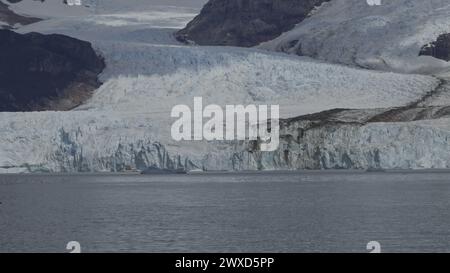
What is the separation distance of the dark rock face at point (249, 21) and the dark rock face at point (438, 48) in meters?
25.5

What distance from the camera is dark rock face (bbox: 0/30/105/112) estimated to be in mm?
98812

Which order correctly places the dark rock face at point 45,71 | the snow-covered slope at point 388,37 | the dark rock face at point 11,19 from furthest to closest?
1. the dark rock face at point 11,19
2. the dark rock face at point 45,71
3. the snow-covered slope at point 388,37

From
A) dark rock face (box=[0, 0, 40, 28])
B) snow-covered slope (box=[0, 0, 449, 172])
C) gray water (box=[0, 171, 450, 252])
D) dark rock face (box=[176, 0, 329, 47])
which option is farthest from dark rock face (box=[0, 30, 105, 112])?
gray water (box=[0, 171, 450, 252])

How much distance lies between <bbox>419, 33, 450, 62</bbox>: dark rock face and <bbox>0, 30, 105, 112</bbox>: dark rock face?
92.4 ft

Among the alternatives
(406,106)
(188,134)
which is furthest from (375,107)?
(188,134)

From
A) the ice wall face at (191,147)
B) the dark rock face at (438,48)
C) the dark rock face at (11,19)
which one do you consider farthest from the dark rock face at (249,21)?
the ice wall face at (191,147)

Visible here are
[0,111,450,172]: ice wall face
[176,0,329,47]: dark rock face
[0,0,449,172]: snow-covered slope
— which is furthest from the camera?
[176,0,329,47]: dark rock face

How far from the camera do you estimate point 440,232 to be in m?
34.7

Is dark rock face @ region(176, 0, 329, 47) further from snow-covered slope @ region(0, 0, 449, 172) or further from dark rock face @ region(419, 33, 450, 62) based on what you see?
dark rock face @ region(419, 33, 450, 62)

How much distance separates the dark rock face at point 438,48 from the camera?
9806 cm

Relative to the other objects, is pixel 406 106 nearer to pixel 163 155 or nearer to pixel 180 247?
pixel 163 155

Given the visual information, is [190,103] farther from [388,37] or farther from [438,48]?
[438,48]

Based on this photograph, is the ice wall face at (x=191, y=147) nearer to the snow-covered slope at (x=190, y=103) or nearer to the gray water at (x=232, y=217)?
the snow-covered slope at (x=190, y=103)
